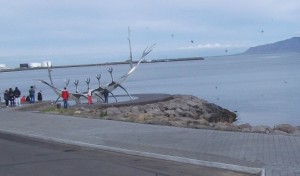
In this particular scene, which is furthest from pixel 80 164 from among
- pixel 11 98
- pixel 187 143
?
pixel 11 98

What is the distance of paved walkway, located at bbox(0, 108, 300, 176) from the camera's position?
36.6 ft

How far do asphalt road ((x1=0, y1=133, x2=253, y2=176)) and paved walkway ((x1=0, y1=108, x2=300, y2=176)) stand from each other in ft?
1.35

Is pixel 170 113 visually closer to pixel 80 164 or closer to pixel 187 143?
pixel 187 143

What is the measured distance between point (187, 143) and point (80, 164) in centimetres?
328

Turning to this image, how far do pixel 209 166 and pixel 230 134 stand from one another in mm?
4588

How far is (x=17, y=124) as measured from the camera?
23078mm

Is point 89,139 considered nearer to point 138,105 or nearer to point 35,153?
point 35,153

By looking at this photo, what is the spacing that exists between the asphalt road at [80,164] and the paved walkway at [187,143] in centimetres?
41

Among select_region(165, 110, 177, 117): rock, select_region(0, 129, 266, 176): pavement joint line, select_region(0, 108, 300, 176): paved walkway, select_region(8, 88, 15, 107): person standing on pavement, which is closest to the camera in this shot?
select_region(0, 129, 266, 176): pavement joint line

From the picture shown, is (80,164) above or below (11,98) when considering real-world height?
below

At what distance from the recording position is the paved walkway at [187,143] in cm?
1116

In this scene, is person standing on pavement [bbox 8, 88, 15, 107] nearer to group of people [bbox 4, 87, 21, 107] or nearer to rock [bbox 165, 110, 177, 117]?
group of people [bbox 4, 87, 21, 107]

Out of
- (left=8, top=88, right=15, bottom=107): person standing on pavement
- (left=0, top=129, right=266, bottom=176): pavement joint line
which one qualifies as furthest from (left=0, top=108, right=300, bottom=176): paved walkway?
(left=8, top=88, right=15, bottom=107): person standing on pavement

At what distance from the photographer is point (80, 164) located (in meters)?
12.1
